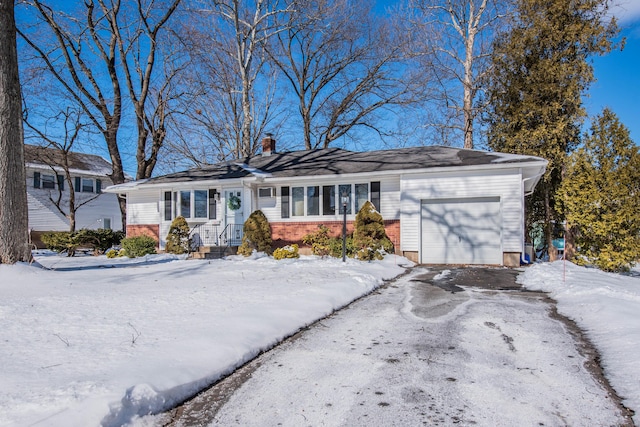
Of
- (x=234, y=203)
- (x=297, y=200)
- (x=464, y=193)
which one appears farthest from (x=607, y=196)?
(x=234, y=203)

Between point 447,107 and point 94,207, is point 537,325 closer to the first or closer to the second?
point 447,107

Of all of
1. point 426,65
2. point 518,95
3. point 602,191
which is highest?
point 426,65

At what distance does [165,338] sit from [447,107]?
19299mm

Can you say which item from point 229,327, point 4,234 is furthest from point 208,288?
point 4,234

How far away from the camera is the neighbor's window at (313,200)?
14719 mm

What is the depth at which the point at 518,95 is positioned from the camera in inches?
579

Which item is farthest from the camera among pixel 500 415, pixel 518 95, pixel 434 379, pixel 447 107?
pixel 447 107

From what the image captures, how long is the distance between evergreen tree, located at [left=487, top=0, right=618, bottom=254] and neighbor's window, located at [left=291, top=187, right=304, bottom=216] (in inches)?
303

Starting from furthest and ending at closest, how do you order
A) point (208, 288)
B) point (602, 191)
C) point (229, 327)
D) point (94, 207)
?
point (94, 207) < point (602, 191) < point (208, 288) < point (229, 327)

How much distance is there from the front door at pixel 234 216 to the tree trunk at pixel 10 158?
754cm

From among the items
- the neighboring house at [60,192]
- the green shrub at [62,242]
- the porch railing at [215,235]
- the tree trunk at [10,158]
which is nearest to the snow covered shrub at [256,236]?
the porch railing at [215,235]

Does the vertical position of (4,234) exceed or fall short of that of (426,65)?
it falls short

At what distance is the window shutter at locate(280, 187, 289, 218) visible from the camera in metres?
15.1

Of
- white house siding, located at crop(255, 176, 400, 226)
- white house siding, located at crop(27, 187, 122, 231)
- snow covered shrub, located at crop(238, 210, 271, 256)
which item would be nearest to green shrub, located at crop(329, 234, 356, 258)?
white house siding, located at crop(255, 176, 400, 226)
